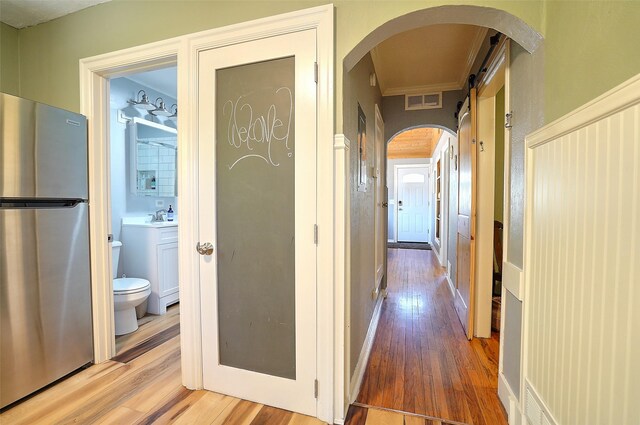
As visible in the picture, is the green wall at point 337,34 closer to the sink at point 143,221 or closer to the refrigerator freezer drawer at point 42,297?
the refrigerator freezer drawer at point 42,297

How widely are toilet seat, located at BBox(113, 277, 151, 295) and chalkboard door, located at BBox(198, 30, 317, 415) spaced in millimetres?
1130

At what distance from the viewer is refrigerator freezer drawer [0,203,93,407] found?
1535mm

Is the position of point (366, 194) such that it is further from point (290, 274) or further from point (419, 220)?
point (419, 220)

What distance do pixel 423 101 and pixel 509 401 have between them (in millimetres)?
3054

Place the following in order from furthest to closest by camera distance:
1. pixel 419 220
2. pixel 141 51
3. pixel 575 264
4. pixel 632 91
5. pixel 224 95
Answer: pixel 419 220, pixel 141 51, pixel 224 95, pixel 575 264, pixel 632 91

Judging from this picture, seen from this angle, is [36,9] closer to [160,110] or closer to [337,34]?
[160,110]

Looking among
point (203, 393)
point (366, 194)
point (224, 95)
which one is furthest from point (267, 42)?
point (203, 393)

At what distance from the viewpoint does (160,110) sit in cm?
298

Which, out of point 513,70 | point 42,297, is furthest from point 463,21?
point 42,297

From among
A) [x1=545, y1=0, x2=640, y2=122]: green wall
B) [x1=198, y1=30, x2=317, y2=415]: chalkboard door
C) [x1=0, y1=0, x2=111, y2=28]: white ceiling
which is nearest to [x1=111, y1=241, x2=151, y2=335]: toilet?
[x1=198, y1=30, x2=317, y2=415]: chalkboard door

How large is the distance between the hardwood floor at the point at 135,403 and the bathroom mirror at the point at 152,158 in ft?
5.92

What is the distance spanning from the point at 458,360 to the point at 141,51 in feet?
10.1

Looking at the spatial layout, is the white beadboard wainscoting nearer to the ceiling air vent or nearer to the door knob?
the door knob

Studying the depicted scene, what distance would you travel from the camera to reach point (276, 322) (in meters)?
1.51
